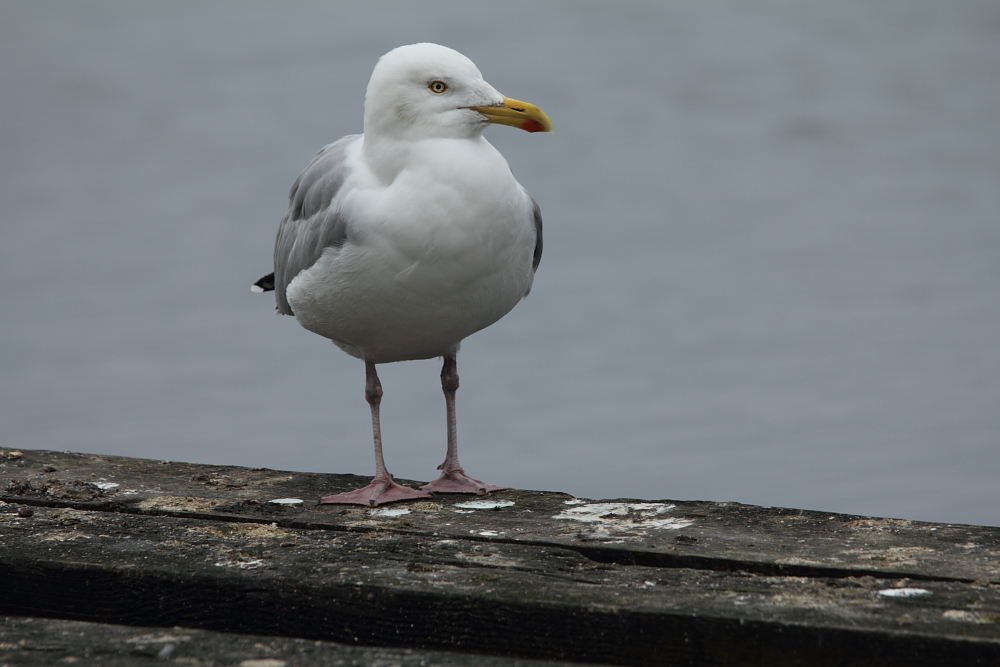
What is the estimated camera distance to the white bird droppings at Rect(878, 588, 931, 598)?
242 cm

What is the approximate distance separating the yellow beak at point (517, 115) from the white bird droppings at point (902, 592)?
1.99 meters

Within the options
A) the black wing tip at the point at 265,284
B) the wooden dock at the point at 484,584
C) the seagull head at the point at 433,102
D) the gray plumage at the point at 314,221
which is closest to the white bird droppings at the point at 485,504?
the wooden dock at the point at 484,584

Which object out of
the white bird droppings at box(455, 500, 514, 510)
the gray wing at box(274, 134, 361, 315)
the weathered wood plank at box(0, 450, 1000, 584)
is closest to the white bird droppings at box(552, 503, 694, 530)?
the weathered wood plank at box(0, 450, 1000, 584)

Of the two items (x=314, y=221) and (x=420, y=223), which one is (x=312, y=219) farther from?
(x=420, y=223)

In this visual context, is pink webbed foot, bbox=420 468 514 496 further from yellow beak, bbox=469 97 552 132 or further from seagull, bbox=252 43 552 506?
yellow beak, bbox=469 97 552 132

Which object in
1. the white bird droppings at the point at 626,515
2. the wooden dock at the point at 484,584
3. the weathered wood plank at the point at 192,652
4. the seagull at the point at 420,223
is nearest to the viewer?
Answer: the weathered wood plank at the point at 192,652

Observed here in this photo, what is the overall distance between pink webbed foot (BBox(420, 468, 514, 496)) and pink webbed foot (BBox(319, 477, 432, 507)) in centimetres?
8

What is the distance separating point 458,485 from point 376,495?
1.18 ft

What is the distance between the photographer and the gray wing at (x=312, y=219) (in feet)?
13.1

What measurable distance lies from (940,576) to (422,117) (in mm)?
2151

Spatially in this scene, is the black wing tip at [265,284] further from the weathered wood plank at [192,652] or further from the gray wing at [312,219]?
the weathered wood plank at [192,652]

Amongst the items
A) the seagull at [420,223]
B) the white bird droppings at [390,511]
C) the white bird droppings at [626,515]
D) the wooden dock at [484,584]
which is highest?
the seagull at [420,223]

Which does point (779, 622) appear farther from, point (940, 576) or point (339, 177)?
point (339, 177)

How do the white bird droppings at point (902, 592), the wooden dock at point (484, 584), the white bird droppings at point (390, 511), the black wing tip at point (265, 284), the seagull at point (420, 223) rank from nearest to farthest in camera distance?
1. the wooden dock at point (484, 584)
2. the white bird droppings at point (902, 592)
3. the white bird droppings at point (390, 511)
4. the seagull at point (420, 223)
5. the black wing tip at point (265, 284)
